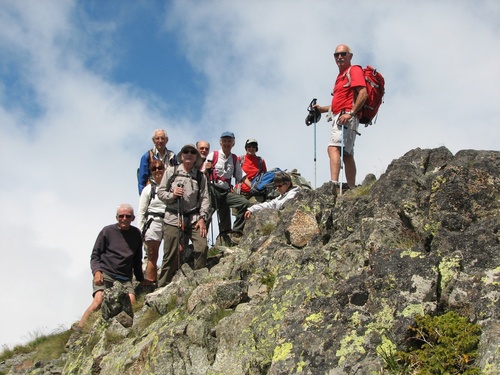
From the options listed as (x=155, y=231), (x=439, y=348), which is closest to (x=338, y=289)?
(x=439, y=348)

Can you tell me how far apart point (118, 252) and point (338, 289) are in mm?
7005

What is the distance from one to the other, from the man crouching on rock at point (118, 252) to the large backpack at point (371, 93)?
576cm

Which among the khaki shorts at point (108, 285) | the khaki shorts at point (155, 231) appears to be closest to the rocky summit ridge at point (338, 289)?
the khaki shorts at point (108, 285)

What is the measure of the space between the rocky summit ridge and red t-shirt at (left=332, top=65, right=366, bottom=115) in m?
2.00

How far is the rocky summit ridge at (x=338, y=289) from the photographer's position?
823 cm

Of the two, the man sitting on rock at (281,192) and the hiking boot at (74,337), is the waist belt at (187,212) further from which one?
the hiking boot at (74,337)

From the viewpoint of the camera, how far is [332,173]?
15.0 metres

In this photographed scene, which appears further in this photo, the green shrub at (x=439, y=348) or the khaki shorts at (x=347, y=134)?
the khaki shorts at (x=347, y=134)

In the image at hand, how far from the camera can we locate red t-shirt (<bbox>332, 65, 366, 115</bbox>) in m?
14.9

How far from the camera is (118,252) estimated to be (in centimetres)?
1490

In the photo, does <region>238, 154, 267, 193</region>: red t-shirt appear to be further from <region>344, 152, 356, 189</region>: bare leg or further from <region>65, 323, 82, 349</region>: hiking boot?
<region>65, 323, 82, 349</region>: hiking boot

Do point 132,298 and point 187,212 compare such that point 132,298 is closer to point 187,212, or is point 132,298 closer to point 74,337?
point 74,337

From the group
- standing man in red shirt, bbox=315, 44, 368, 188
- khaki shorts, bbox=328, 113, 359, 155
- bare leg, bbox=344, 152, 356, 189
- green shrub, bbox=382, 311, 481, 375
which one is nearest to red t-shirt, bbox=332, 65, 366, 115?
standing man in red shirt, bbox=315, 44, 368, 188

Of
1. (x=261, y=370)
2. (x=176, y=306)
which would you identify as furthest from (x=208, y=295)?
(x=261, y=370)
